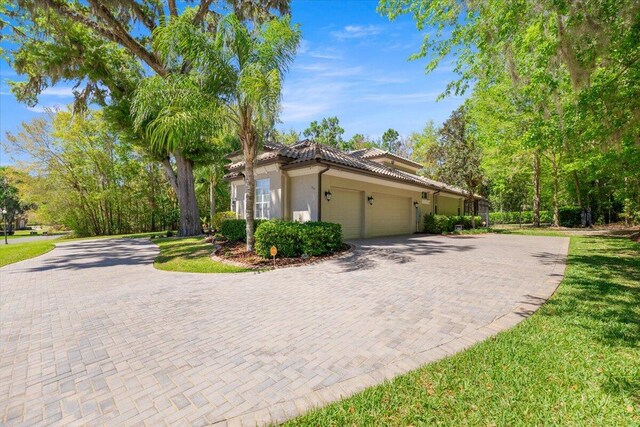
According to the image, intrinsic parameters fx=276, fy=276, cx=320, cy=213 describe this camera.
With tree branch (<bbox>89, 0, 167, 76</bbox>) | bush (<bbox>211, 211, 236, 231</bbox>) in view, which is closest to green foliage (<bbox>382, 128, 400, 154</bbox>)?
bush (<bbox>211, 211, 236, 231</bbox>)

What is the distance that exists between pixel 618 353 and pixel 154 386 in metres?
4.81

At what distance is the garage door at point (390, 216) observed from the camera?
50.6ft

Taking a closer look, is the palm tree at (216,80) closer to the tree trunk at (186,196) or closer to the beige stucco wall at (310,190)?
the beige stucco wall at (310,190)

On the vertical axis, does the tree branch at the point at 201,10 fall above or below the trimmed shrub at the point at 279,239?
above

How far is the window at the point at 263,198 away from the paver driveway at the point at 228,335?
6.38m

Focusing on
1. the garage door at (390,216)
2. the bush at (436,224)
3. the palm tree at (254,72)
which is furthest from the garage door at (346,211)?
the bush at (436,224)

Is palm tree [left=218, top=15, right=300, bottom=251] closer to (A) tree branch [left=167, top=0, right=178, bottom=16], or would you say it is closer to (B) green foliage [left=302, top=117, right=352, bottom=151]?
(A) tree branch [left=167, top=0, right=178, bottom=16]

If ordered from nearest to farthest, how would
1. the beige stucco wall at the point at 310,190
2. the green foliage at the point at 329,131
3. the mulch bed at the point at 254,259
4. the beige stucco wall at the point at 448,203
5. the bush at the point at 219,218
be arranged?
the mulch bed at the point at 254,259 < the beige stucco wall at the point at 310,190 < the bush at the point at 219,218 < the beige stucco wall at the point at 448,203 < the green foliage at the point at 329,131

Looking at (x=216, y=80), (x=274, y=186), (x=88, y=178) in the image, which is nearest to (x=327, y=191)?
(x=274, y=186)

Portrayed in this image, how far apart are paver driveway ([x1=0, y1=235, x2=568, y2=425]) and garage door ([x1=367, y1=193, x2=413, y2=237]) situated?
8282mm

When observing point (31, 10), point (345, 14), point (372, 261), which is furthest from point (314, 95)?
point (31, 10)

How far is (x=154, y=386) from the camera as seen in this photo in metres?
2.60

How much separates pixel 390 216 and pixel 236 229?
922 cm

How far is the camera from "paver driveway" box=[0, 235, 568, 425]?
2.42m
